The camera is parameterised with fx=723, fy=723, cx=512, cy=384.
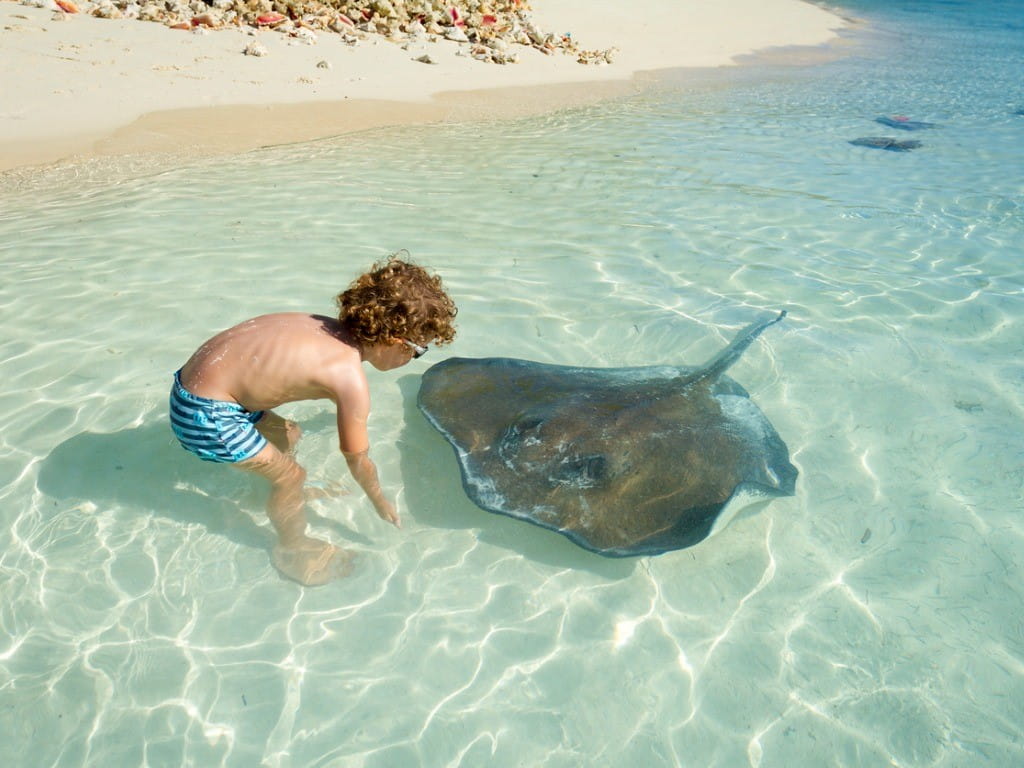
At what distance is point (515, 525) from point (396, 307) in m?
1.23

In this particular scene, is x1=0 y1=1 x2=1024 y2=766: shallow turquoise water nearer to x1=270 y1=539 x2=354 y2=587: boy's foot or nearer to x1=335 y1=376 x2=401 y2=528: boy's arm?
x1=270 y1=539 x2=354 y2=587: boy's foot

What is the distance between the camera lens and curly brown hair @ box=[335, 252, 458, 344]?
117 inches

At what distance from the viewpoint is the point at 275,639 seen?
300cm

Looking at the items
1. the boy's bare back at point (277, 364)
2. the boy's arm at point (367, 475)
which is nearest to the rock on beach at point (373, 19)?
the boy's bare back at point (277, 364)

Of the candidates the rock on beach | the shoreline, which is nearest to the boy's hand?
the shoreline

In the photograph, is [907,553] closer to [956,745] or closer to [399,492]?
[956,745]

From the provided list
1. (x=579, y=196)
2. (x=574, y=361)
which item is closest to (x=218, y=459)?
(x=574, y=361)

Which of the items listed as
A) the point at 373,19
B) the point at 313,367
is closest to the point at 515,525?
the point at 313,367

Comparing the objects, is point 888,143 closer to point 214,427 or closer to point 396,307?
point 396,307

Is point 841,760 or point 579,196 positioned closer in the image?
point 841,760

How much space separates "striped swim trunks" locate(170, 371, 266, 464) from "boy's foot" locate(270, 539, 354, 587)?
1.63ft

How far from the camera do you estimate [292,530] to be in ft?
11.0

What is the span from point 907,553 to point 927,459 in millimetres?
797

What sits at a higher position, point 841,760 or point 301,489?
point 301,489
